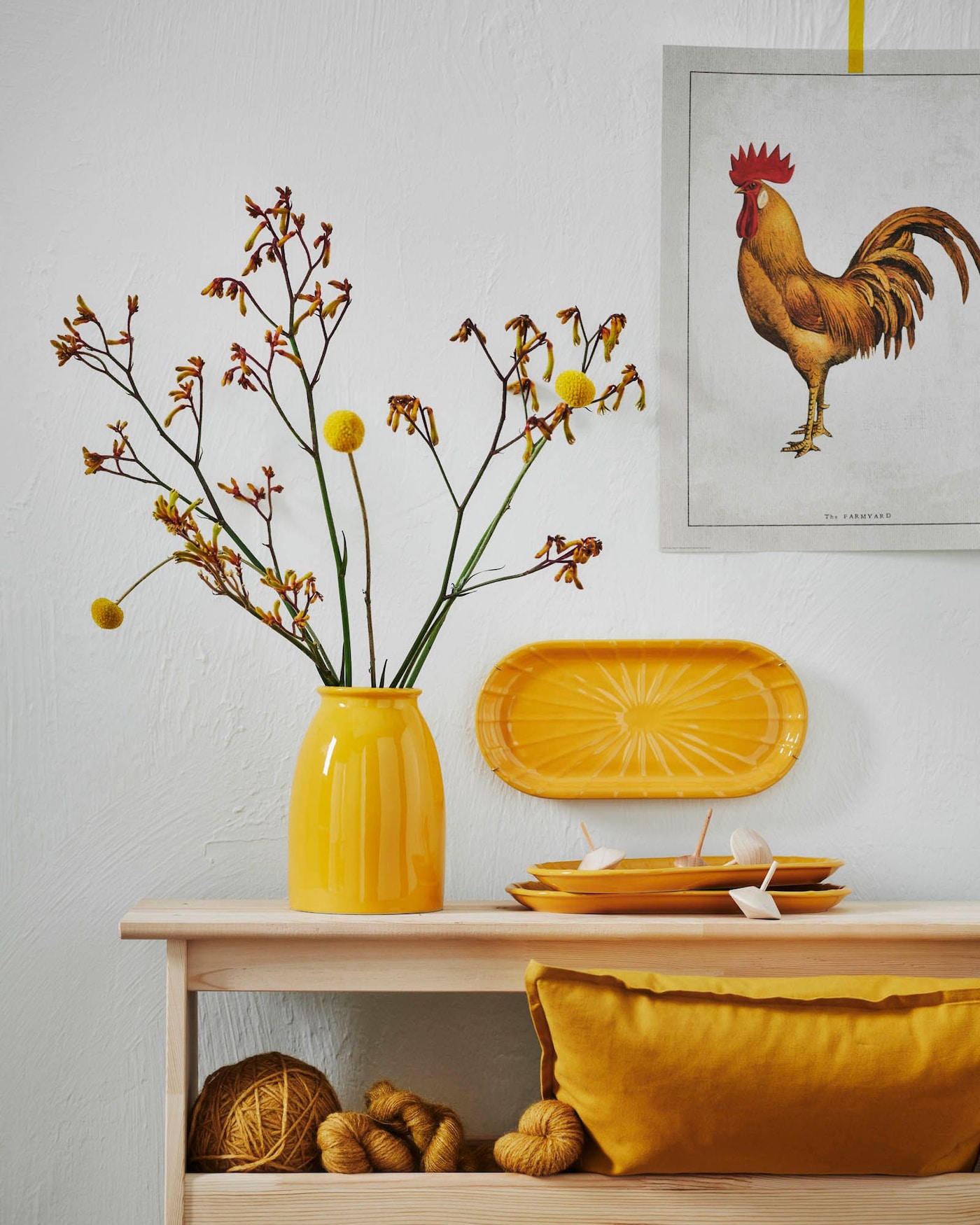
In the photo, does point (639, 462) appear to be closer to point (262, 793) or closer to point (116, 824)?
point (262, 793)

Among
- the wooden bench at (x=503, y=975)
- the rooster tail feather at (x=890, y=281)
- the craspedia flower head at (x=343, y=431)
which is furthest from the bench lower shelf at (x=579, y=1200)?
the rooster tail feather at (x=890, y=281)

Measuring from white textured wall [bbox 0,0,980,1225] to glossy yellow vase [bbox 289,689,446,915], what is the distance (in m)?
0.20

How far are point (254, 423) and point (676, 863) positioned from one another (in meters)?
0.74

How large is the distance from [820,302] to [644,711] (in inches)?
22.4

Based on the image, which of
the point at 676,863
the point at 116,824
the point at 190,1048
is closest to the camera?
the point at 190,1048

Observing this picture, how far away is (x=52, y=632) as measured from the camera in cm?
133

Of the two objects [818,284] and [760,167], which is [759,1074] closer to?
[818,284]

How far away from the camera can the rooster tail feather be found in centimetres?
138

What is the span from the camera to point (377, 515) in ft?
4.46

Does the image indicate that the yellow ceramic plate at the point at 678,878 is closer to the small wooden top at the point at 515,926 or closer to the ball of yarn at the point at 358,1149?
the small wooden top at the point at 515,926

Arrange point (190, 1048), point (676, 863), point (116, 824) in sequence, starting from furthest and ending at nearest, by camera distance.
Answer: point (116, 824)
point (676, 863)
point (190, 1048)

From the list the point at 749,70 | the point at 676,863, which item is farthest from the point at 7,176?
the point at 676,863

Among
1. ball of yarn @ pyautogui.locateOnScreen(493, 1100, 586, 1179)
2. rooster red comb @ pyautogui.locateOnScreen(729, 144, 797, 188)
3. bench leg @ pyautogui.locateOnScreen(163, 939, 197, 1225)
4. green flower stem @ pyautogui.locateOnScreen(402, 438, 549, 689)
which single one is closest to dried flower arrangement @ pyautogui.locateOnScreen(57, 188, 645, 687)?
green flower stem @ pyautogui.locateOnScreen(402, 438, 549, 689)

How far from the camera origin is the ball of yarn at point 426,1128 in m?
1.05
